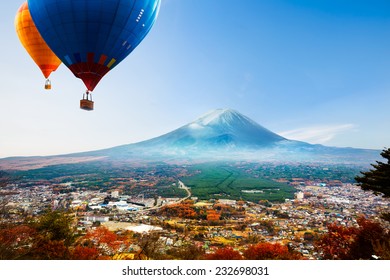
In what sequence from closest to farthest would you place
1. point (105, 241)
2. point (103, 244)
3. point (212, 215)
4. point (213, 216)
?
point (103, 244) < point (105, 241) < point (213, 216) < point (212, 215)

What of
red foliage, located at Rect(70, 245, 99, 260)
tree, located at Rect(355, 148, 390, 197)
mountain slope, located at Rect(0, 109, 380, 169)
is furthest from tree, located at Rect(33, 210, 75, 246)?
mountain slope, located at Rect(0, 109, 380, 169)

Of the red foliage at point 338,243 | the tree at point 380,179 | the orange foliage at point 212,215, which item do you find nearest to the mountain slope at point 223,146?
the orange foliage at point 212,215

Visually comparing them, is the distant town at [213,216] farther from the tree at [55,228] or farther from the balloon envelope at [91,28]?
the balloon envelope at [91,28]

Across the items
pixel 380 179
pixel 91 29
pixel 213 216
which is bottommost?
pixel 213 216

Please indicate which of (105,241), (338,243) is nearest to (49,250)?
(105,241)

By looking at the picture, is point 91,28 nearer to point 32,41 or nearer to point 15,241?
point 32,41

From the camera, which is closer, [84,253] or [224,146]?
[84,253]
